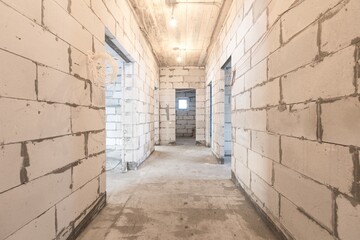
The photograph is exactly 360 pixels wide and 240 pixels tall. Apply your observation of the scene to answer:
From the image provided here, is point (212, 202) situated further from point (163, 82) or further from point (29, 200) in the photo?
point (163, 82)

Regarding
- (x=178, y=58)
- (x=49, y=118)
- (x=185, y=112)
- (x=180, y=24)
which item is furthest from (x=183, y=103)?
(x=49, y=118)

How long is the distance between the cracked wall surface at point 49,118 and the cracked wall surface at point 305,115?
165 centimetres

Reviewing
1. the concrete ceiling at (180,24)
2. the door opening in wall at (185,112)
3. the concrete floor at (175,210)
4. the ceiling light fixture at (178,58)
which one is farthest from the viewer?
the door opening in wall at (185,112)

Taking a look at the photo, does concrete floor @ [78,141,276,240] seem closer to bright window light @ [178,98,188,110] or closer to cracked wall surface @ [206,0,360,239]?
cracked wall surface @ [206,0,360,239]

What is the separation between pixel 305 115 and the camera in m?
1.47

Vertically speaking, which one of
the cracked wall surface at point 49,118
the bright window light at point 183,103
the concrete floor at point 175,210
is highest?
the bright window light at point 183,103

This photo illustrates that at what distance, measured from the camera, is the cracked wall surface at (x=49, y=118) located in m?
1.20

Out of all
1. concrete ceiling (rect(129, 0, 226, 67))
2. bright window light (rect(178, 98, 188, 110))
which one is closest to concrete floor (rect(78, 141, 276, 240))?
concrete ceiling (rect(129, 0, 226, 67))

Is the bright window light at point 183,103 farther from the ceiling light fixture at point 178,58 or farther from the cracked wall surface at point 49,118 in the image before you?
the cracked wall surface at point 49,118

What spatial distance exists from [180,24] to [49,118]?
3.35m

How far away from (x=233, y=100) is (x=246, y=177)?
120cm

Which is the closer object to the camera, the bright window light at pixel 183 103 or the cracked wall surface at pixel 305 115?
the cracked wall surface at pixel 305 115

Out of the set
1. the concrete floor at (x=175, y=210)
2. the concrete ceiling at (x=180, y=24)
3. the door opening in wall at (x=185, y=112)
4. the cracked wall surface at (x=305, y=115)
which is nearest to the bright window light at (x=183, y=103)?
the door opening in wall at (x=185, y=112)

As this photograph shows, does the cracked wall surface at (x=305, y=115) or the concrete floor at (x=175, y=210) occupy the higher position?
the cracked wall surface at (x=305, y=115)
